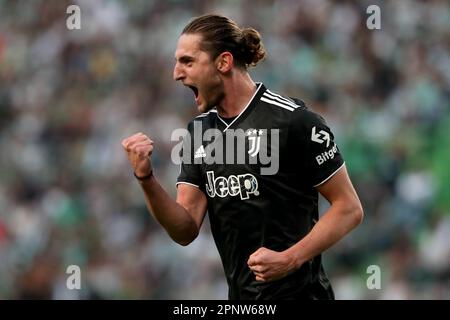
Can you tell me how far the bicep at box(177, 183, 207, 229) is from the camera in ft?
15.4

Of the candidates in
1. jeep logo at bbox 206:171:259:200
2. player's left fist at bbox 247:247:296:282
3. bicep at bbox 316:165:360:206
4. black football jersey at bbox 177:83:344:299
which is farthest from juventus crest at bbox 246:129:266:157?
player's left fist at bbox 247:247:296:282

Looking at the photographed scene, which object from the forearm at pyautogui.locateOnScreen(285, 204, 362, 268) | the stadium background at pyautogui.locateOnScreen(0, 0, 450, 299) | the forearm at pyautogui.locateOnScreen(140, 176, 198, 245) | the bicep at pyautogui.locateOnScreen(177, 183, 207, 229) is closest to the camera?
the forearm at pyautogui.locateOnScreen(285, 204, 362, 268)

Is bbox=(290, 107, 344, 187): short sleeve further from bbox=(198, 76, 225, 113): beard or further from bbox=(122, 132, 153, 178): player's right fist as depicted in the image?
bbox=(122, 132, 153, 178): player's right fist

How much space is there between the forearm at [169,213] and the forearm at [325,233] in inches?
23.7

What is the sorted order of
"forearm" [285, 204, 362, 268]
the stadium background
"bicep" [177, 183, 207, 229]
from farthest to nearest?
the stadium background, "bicep" [177, 183, 207, 229], "forearm" [285, 204, 362, 268]

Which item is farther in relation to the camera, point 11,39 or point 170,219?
point 11,39

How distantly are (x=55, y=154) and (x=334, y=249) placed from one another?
2989 mm

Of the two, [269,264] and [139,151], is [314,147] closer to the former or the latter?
[269,264]

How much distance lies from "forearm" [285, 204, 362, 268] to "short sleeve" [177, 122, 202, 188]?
26.9 inches

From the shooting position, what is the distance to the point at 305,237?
14.1 ft
